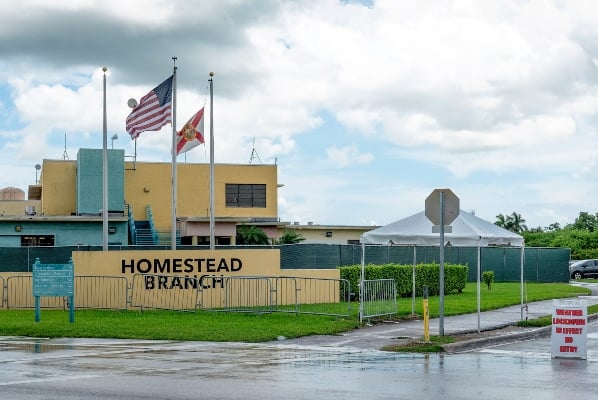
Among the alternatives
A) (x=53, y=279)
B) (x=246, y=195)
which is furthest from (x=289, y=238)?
(x=53, y=279)

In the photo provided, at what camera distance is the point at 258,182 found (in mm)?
59625

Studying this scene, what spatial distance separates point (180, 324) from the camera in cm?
2236

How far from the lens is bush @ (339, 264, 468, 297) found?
99.4 ft

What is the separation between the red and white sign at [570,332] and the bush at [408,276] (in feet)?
44.8

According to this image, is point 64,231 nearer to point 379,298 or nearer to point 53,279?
point 53,279

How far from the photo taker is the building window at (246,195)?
59438 mm

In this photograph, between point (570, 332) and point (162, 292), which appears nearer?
point (570, 332)

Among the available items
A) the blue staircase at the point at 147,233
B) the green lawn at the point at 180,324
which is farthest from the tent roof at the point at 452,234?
the blue staircase at the point at 147,233

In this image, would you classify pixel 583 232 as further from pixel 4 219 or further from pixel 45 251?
pixel 45 251

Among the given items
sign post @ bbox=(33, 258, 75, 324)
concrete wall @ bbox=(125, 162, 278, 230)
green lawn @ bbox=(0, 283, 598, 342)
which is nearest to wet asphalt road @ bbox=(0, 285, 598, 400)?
green lawn @ bbox=(0, 283, 598, 342)

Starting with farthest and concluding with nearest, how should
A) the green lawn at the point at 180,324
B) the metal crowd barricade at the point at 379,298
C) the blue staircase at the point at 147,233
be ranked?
the blue staircase at the point at 147,233 < the metal crowd barricade at the point at 379,298 < the green lawn at the point at 180,324

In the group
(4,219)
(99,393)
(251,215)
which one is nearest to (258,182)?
(251,215)

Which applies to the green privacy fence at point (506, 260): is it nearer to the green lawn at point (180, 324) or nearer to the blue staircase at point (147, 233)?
the green lawn at point (180, 324)

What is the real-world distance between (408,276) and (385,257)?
4536 millimetres
